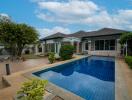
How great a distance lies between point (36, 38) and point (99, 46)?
11041mm

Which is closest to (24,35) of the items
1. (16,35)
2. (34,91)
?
(16,35)

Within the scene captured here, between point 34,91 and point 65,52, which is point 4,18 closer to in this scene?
point 65,52

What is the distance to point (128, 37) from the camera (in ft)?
67.6

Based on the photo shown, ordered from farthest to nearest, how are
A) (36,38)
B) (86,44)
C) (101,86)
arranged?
(86,44) → (36,38) → (101,86)

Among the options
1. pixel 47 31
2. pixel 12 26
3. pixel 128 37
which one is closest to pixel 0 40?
pixel 12 26

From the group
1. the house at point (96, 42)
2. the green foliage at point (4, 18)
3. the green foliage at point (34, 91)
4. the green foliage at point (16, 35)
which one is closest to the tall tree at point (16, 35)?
the green foliage at point (16, 35)

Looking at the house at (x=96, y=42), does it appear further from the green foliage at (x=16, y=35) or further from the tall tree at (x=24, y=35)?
the green foliage at (x=16, y=35)

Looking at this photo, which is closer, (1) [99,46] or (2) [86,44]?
(1) [99,46]

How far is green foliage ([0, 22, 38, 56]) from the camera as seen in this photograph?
2422cm

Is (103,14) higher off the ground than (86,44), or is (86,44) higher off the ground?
(103,14)

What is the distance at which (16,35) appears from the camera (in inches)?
964

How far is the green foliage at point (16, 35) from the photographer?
24.2 m

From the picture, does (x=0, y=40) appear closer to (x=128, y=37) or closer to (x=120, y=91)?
(x=128, y=37)

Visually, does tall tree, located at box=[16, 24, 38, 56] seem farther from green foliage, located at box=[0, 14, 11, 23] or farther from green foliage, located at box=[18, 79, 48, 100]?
green foliage, located at box=[18, 79, 48, 100]
